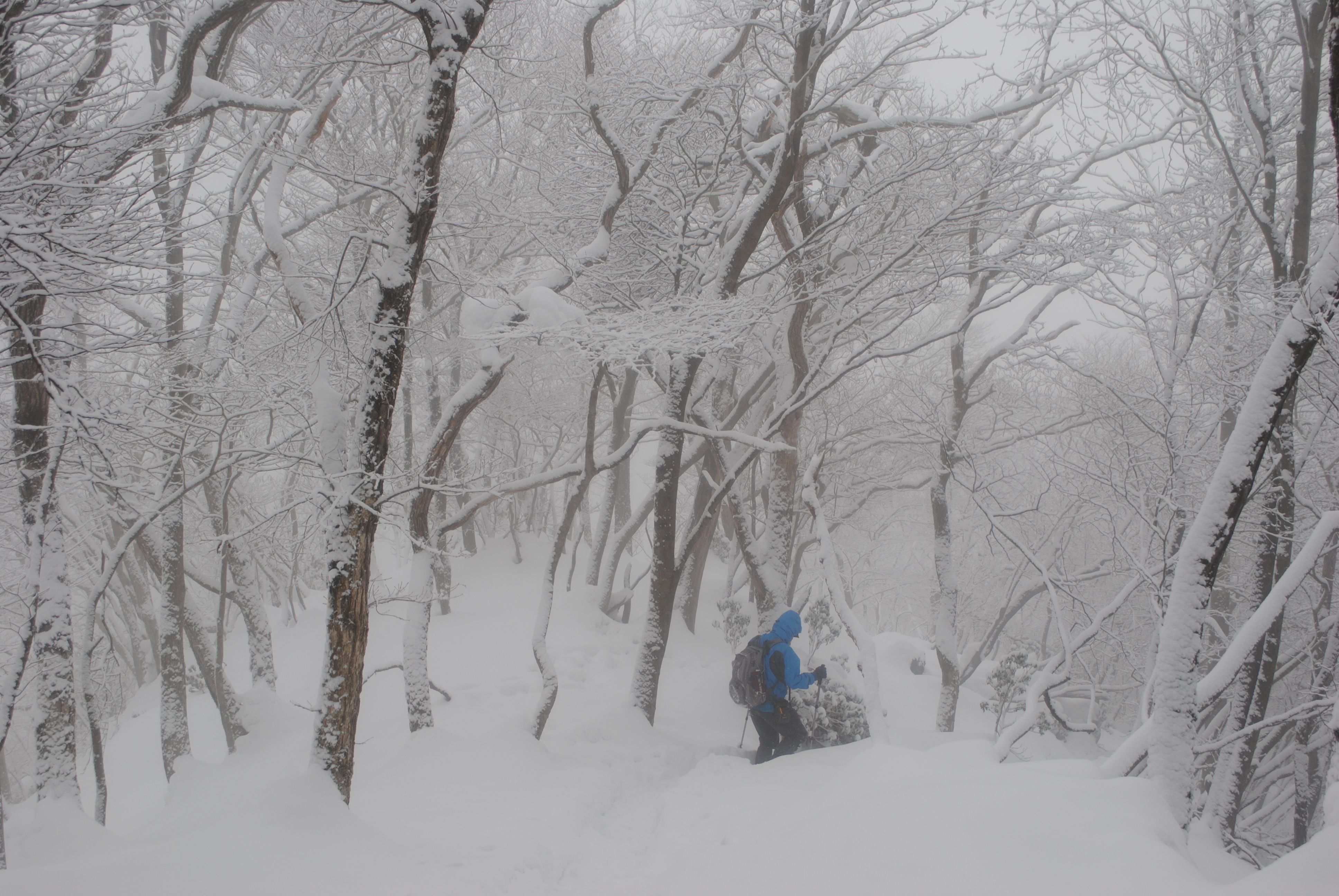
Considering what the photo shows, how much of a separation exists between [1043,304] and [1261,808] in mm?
7726

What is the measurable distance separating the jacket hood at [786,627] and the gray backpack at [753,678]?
0.21ft

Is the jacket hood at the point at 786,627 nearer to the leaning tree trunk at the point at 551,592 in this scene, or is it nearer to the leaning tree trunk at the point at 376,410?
the leaning tree trunk at the point at 551,592

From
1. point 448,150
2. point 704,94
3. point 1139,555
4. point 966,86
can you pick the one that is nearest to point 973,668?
point 1139,555

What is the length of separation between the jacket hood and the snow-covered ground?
3.46 feet

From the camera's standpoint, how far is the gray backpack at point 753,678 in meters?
6.36

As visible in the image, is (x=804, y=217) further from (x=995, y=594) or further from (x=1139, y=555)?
(x=995, y=594)

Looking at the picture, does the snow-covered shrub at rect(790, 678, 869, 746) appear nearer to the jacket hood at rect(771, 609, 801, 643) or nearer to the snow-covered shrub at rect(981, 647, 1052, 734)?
the jacket hood at rect(771, 609, 801, 643)

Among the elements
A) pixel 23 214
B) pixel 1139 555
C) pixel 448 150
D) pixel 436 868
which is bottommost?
pixel 436 868

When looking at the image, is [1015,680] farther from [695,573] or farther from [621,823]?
[621,823]

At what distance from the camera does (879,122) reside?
6484 mm

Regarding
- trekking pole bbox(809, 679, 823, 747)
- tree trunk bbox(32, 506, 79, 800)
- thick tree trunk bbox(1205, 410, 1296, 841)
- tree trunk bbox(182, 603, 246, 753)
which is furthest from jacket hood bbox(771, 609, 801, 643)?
tree trunk bbox(182, 603, 246, 753)

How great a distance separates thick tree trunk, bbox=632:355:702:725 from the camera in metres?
7.46

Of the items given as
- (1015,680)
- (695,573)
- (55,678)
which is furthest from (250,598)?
(1015,680)

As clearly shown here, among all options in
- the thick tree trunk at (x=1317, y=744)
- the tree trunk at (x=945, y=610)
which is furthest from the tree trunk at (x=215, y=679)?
the thick tree trunk at (x=1317, y=744)
